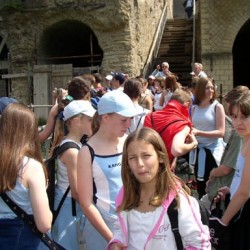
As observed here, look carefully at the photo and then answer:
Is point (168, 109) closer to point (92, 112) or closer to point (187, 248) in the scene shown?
point (92, 112)

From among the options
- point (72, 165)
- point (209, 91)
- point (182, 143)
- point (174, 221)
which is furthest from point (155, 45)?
point (174, 221)

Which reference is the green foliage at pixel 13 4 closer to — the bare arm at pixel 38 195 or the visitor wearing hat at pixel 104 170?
the visitor wearing hat at pixel 104 170

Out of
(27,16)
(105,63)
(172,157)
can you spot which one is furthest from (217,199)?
(27,16)

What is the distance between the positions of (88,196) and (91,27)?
47.8 ft

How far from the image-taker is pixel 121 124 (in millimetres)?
3135

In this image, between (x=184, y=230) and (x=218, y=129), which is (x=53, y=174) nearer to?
(x=184, y=230)

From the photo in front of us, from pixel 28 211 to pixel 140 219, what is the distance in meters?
0.73

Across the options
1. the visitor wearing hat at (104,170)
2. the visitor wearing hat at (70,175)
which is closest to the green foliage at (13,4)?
the visitor wearing hat at (70,175)

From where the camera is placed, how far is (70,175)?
3.29m

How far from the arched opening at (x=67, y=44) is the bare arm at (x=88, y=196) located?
541 inches

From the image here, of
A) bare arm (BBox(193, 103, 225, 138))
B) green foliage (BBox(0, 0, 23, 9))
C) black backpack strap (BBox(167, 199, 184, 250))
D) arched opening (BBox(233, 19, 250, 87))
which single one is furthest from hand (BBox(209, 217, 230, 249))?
arched opening (BBox(233, 19, 250, 87))

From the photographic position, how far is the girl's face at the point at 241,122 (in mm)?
3286

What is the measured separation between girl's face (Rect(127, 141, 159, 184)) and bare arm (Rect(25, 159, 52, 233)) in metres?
0.56

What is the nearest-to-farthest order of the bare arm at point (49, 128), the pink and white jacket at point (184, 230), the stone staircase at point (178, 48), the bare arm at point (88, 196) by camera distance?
the pink and white jacket at point (184, 230) → the bare arm at point (88, 196) → the bare arm at point (49, 128) → the stone staircase at point (178, 48)
